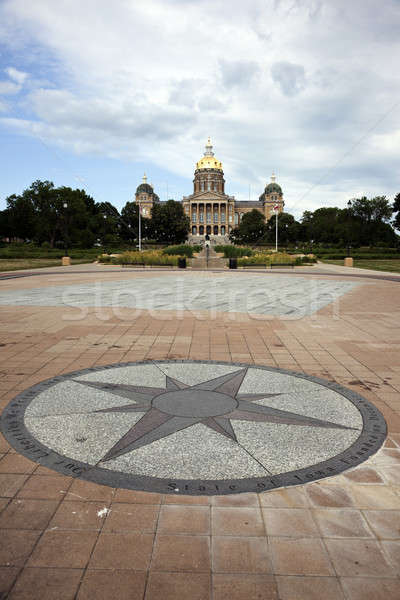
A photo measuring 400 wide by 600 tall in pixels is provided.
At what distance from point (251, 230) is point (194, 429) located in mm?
111887

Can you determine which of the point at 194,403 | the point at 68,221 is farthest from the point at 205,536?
the point at 68,221

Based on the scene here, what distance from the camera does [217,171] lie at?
147125 mm

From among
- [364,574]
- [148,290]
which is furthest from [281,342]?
[148,290]

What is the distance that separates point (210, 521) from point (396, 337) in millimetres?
7825

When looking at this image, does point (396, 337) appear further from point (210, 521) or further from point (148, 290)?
point (148, 290)

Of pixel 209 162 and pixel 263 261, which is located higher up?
pixel 209 162

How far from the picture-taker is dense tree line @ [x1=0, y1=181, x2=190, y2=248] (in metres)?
79.4

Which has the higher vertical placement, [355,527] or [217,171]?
[217,171]

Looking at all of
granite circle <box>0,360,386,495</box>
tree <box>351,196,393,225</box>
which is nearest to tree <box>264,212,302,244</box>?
tree <box>351,196,393,225</box>

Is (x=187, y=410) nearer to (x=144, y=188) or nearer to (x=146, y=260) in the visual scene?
(x=146, y=260)

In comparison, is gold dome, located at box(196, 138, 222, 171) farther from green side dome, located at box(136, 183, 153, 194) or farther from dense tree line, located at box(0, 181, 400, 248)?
dense tree line, located at box(0, 181, 400, 248)

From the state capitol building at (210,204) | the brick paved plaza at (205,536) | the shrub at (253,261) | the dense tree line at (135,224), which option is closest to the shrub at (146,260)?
the shrub at (253,261)

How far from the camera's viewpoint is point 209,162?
14712cm

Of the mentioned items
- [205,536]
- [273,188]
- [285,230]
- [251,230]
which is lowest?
[205,536]
